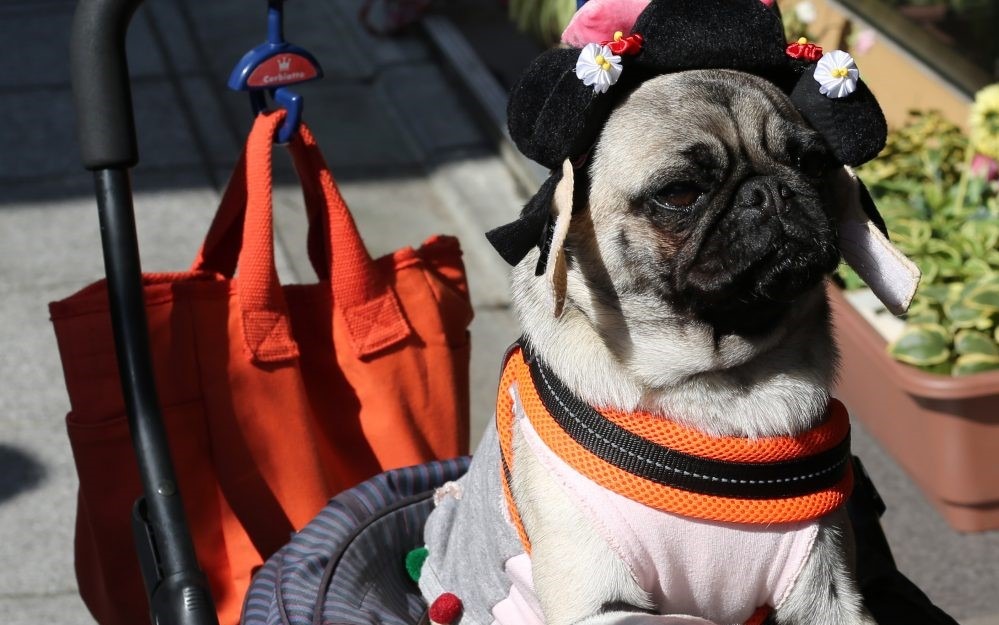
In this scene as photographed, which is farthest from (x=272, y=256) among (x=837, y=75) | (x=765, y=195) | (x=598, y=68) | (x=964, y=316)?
(x=964, y=316)

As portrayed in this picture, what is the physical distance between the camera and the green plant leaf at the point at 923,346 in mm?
3459

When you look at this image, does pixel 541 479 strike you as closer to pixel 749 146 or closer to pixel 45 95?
pixel 749 146

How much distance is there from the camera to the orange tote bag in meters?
2.32

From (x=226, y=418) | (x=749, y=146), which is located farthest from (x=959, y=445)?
(x=226, y=418)

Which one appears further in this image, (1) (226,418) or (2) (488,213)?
(2) (488,213)

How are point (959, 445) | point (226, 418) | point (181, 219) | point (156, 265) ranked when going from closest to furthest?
point (226, 418)
point (959, 445)
point (156, 265)
point (181, 219)

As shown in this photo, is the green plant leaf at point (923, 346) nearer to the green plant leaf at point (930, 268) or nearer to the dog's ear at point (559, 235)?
the green plant leaf at point (930, 268)

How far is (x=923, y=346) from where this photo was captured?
137 inches

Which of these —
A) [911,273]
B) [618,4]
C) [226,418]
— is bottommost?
[226,418]

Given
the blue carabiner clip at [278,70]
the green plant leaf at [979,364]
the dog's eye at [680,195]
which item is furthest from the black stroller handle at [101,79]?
the green plant leaf at [979,364]

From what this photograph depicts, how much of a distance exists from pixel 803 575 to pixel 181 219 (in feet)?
11.6

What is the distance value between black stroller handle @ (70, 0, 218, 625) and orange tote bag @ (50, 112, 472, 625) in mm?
182

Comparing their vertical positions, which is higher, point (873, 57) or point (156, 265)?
point (873, 57)

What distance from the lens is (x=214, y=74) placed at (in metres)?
6.11
